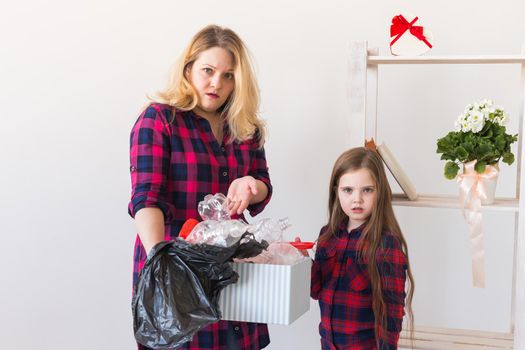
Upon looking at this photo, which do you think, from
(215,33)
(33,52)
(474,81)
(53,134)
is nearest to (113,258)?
(53,134)

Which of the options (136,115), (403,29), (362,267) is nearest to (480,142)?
(403,29)

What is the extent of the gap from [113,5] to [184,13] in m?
0.29

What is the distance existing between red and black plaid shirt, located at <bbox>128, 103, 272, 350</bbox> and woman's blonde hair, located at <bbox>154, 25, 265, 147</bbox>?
0.04 m

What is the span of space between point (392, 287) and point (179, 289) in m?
0.70

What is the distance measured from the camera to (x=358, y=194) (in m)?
1.90

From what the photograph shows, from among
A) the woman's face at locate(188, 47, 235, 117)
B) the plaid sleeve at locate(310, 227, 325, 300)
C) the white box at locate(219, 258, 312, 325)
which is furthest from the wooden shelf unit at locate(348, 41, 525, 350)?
the white box at locate(219, 258, 312, 325)

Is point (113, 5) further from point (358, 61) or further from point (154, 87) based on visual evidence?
point (358, 61)

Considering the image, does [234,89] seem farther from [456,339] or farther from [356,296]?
[456,339]

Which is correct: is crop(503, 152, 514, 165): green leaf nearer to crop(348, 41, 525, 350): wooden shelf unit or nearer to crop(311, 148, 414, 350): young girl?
crop(348, 41, 525, 350): wooden shelf unit

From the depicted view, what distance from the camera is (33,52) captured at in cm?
269

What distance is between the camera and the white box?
1.42 meters

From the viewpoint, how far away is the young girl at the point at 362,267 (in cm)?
183

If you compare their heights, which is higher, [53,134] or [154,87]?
[154,87]

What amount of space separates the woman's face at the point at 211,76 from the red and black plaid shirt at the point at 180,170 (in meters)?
0.06
